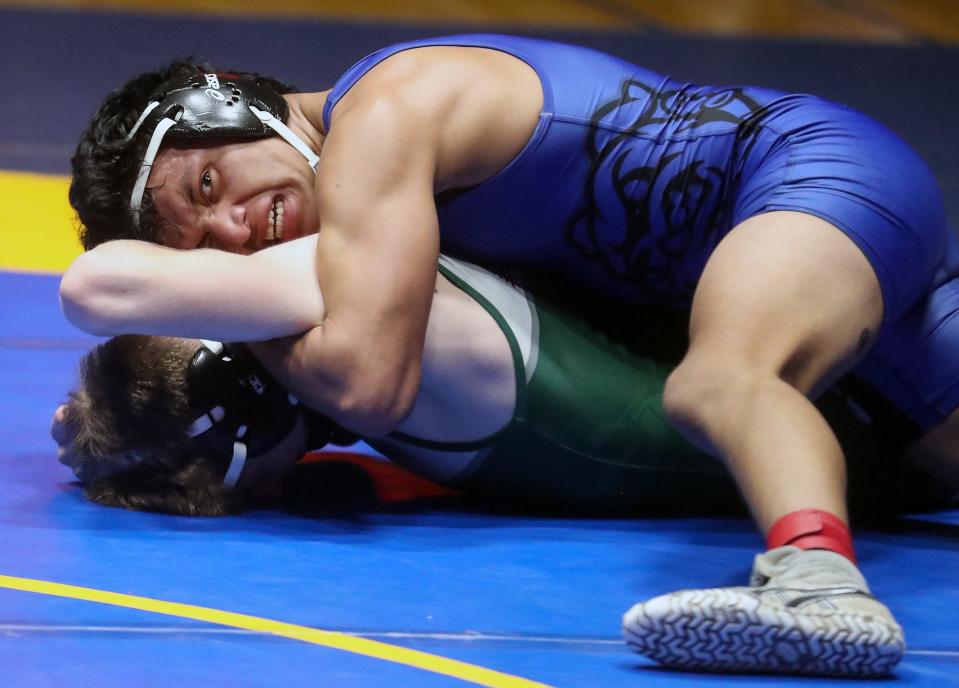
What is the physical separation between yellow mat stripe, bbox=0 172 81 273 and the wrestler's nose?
181 centimetres

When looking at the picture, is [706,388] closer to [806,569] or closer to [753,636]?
[806,569]

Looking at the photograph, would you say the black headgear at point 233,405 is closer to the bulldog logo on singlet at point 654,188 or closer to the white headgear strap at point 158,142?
the white headgear strap at point 158,142

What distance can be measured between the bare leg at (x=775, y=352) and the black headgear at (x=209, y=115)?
95 centimetres

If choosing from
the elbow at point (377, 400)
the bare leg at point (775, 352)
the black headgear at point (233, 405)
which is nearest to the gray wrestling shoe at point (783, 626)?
the bare leg at point (775, 352)

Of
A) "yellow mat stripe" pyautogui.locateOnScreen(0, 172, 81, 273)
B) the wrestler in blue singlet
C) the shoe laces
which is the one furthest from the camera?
"yellow mat stripe" pyautogui.locateOnScreen(0, 172, 81, 273)

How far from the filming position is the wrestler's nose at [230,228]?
304 centimetres

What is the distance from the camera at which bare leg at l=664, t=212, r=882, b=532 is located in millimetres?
2377

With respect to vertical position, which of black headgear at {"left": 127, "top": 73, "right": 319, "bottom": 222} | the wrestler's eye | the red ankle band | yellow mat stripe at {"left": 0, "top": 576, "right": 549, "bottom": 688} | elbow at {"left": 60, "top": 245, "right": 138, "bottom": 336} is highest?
black headgear at {"left": 127, "top": 73, "right": 319, "bottom": 222}

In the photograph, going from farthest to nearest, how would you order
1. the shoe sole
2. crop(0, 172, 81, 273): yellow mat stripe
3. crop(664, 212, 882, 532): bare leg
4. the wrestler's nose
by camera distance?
crop(0, 172, 81, 273): yellow mat stripe → the wrestler's nose → crop(664, 212, 882, 532): bare leg → the shoe sole

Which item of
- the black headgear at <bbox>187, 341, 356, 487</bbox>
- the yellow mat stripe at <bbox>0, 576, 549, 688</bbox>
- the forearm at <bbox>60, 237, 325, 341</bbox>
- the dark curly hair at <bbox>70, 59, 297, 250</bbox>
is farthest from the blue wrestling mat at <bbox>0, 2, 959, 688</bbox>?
the dark curly hair at <bbox>70, 59, 297, 250</bbox>

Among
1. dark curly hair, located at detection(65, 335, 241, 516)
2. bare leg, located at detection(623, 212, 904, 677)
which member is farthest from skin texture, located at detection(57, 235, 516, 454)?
bare leg, located at detection(623, 212, 904, 677)

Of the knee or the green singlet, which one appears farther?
the green singlet

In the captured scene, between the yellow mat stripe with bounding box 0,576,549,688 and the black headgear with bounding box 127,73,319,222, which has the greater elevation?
the black headgear with bounding box 127,73,319,222

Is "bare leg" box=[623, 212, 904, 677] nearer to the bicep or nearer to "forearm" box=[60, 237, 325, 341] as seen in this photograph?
→ the bicep
